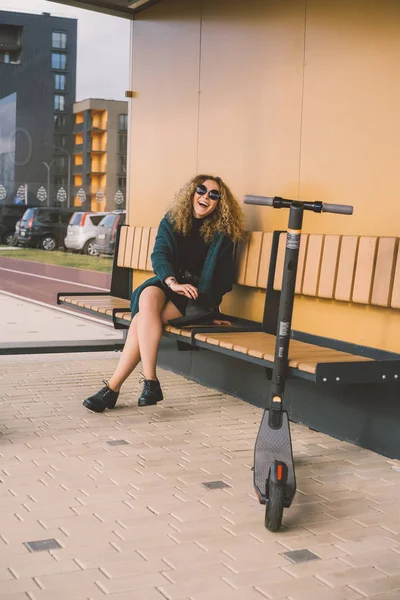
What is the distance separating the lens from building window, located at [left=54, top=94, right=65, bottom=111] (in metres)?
7.57

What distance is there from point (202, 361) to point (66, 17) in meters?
3.24

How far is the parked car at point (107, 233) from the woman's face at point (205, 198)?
6.80 ft

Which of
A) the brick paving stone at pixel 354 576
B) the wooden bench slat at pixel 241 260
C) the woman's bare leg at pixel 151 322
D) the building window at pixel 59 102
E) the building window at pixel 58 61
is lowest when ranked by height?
the brick paving stone at pixel 354 576

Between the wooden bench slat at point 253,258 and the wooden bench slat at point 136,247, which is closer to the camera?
the wooden bench slat at point 253,258

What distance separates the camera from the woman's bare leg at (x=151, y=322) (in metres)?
5.20

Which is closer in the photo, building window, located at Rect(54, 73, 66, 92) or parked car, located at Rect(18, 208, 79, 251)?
parked car, located at Rect(18, 208, 79, 251)

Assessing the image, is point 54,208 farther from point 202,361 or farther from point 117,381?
point 117,381

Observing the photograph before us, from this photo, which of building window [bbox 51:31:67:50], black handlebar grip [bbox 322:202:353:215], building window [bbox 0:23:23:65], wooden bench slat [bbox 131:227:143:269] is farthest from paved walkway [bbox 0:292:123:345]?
black handlebar grip [bbox 322:202:353:215]

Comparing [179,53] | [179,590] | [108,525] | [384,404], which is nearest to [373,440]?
[384,404]

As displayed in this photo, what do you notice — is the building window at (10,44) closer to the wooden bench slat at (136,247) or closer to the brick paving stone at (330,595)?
the wooden bench slat at (136,247)

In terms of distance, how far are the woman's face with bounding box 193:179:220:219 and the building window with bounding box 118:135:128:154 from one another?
7.19 feet

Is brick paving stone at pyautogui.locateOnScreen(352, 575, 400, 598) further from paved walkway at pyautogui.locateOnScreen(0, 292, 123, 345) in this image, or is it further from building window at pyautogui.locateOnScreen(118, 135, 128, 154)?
building window at pyautogui.locateOnScreen(118, 135, 128, 154)

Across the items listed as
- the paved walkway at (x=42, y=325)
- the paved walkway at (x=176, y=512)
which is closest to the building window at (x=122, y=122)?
the paved walkway at (x=42, y=325)

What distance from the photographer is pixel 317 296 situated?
5000 millimetres
